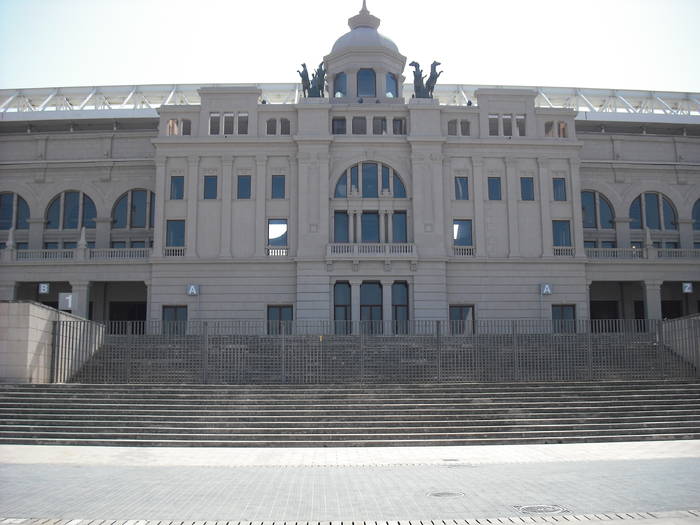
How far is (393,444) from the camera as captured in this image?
77.9ft

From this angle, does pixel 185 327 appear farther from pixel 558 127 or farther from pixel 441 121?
pixel 558 127

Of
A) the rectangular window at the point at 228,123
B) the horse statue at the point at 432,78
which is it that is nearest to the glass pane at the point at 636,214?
the horse statue at the point at 432,78

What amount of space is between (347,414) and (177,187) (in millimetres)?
29049

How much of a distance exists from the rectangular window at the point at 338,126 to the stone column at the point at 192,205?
30.8 ft

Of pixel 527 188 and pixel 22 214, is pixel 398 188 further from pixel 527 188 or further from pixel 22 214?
pixel 22 214

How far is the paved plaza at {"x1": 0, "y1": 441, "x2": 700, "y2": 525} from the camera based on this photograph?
1293cm

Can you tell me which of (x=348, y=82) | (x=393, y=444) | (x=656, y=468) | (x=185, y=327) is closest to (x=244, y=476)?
(x=393, y=444)

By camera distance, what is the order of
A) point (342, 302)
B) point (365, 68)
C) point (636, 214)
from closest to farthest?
point (342, 302)
point (365, 68)
point (636, 214)

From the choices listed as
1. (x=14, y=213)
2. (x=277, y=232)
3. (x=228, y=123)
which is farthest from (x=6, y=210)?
(x=277, y=232)

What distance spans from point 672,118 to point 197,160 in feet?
123

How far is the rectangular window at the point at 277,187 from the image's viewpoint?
5028 centimetres

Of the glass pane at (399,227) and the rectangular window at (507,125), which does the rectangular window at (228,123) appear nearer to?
the glass pane at (399,227)

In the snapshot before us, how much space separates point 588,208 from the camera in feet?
185

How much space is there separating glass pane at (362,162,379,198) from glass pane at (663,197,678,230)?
903 inches
